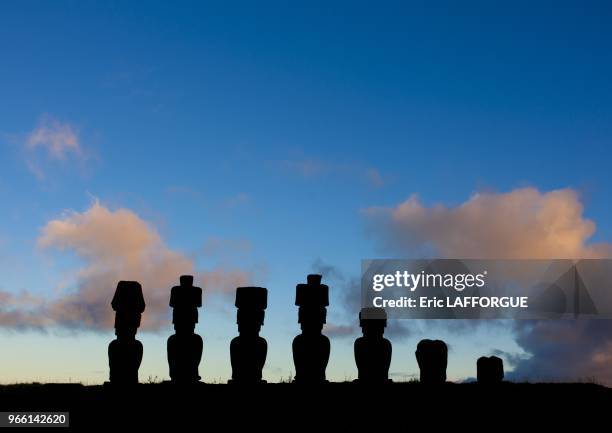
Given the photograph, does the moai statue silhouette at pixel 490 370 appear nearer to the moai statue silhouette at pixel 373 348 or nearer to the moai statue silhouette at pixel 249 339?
the moai statue silhouette at pixel 373 348

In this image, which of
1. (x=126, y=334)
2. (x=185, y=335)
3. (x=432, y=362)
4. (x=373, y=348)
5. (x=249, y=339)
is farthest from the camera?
(x=373, y=348)

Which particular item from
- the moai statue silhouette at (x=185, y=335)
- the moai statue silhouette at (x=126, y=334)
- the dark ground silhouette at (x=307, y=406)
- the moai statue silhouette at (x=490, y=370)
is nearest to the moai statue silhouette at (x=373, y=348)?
the dark ground silhouette at (x=307, y=406)

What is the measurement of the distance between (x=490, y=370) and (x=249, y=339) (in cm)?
614

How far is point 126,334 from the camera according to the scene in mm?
23766

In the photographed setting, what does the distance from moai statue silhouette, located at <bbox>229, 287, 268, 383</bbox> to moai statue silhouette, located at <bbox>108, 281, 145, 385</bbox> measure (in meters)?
2.37

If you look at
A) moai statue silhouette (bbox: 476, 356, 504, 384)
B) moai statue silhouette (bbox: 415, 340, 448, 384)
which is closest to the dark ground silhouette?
moai statue silhouette (bbox: 415, 340, 448, 384)

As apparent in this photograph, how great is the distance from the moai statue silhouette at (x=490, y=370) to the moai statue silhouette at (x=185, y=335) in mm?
7100

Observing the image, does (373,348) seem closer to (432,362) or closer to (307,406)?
(432,362)

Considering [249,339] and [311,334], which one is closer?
[249,339]

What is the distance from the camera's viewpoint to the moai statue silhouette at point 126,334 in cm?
2342

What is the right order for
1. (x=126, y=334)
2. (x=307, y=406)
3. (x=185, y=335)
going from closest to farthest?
1. (x=307, y=406)
2. (x=126, y=334)
3. (x=185, y=335)

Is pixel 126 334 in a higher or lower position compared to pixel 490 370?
higher

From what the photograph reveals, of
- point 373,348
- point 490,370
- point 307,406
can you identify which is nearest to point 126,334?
point 307,406

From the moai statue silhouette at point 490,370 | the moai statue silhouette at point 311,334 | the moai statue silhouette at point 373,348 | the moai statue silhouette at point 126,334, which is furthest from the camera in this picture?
the moai statue silhouette at point 490,370
